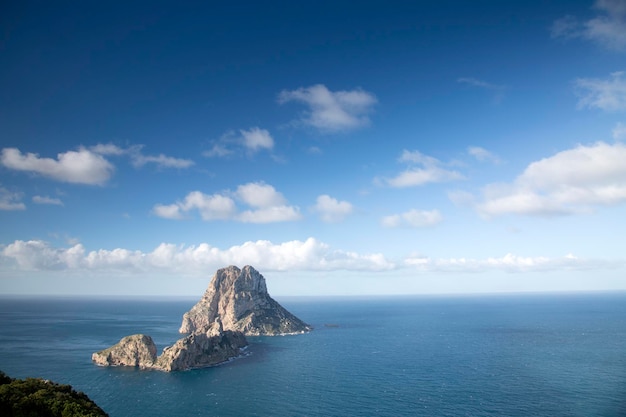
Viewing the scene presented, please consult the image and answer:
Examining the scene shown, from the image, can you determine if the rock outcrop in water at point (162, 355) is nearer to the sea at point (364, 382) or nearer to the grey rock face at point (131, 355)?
the grey rock face at point (131, 355)

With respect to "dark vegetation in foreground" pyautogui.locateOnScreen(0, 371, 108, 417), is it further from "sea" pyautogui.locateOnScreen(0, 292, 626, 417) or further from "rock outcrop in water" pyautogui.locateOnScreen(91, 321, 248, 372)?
"rock outcrop in water" pyautogui.locateOnScreen(91, 321, 248, 372)

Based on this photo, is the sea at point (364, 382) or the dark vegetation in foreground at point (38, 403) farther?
the sea at point (364, 382)

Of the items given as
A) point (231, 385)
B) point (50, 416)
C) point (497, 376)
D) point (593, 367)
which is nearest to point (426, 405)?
point (497, 376)

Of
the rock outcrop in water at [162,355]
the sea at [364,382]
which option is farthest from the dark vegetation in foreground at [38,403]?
the rock outcrop in water at [162,355]

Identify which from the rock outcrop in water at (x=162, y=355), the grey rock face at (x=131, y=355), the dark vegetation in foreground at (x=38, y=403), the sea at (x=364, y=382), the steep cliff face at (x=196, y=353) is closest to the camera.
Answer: the dark vegetation in foreground at (x=38, y=403)

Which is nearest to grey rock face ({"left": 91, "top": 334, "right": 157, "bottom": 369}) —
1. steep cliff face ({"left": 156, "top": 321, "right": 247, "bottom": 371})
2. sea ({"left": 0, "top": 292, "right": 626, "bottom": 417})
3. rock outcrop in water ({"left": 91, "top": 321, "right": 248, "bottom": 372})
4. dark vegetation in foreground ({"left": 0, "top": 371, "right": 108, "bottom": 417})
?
rock outcrop in water ({"left": 91, "top": 321, "right": 248, "bottom": 372})

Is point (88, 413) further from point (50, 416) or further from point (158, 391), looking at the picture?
point (158, 391)

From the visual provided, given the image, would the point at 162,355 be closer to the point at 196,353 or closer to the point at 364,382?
the point at 196,353

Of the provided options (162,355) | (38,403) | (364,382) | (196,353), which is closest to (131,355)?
(162,355)
